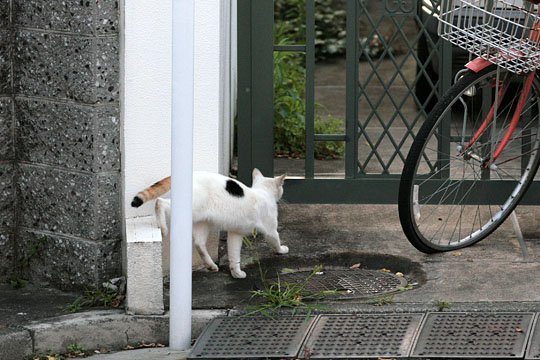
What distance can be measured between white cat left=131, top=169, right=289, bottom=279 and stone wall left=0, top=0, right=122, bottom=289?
0.85 ft

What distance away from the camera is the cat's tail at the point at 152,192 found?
16.6 feet

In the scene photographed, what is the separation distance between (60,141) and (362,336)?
1.66m

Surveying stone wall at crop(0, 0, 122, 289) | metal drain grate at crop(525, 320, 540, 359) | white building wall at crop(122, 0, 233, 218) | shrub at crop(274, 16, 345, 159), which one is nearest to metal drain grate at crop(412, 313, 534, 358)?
metal drain grate at crop(525, 320, 540, 359)

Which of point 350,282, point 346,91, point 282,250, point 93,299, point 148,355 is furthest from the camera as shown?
point 346,91

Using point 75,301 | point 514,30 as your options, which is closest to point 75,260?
point 75,301

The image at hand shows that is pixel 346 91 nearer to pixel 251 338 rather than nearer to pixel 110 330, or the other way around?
pixel 251 338

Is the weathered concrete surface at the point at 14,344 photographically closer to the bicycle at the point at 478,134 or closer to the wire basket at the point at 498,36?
the bicycle at the point at 478,134

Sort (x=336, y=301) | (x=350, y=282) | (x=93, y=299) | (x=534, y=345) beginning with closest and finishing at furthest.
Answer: (x=534, y=345) → (x=336, y=301) → (x=93, y=299) → (x=350, y=282)

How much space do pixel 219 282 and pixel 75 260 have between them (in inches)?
26.3

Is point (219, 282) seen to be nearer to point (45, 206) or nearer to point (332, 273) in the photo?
point (332, 273)

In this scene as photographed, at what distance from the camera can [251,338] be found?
469 centimetres

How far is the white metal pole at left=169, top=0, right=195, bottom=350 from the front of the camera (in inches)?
178

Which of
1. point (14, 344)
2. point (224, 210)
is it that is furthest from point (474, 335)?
point (14, 344)

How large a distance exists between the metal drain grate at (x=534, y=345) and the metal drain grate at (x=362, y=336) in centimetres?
46
